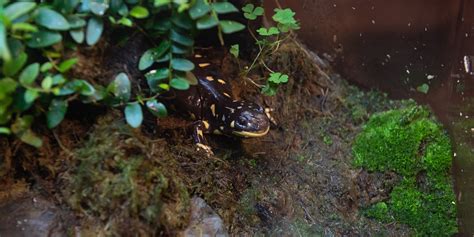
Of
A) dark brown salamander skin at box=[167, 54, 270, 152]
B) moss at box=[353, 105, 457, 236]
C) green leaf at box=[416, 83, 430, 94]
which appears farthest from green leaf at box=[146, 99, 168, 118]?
green leaf at box=[416, 83, 430, 94]

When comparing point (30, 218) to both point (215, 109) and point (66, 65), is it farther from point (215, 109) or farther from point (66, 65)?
point (215, 109)

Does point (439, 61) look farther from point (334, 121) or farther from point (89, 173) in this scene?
point (89, 173)

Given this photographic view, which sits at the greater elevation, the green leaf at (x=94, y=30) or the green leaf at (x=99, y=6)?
the green leaf at (x=99, y=6)

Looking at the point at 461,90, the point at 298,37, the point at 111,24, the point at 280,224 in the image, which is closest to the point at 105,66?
the point at 111,24

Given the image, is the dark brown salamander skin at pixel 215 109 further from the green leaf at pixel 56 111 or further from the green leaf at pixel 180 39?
the green leaf at pixel 56 111

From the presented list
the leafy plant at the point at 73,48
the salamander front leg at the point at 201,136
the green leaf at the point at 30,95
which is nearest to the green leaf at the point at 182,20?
the leafy plant at the point at 73,48

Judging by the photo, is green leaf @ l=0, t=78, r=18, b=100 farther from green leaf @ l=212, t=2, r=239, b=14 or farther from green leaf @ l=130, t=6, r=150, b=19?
green leaf @ l=212, t=2, r=239, b=14

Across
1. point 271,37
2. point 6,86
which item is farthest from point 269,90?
point 6,86
